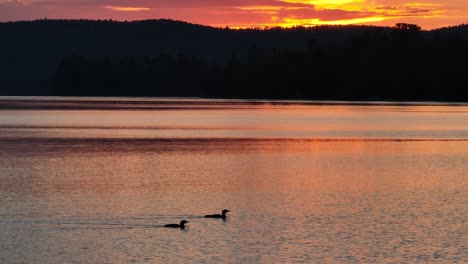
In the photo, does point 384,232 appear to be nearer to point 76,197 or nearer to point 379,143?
point 76,197

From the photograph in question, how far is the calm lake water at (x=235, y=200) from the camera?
22234mm

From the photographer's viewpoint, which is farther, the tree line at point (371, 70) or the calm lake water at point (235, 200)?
the tree line at point (371, 70)

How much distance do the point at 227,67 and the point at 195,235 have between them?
566ft

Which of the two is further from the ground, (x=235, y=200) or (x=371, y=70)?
(x=371, y=70)

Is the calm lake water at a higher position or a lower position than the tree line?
lower

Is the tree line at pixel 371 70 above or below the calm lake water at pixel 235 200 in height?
above

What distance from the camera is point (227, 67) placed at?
196 metres

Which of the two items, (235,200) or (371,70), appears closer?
(235,200)

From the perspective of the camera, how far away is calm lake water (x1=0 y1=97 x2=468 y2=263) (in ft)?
72.9

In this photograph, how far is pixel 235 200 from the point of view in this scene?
30.4 m

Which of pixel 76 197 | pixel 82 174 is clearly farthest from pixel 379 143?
pixel 76 197

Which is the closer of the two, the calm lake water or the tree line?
the calm lake water

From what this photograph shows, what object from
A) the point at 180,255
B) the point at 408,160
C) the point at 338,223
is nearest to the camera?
the point at 180,255

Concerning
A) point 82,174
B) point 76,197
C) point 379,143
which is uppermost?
point 379,143
